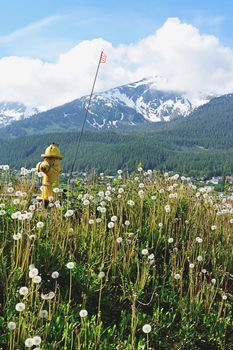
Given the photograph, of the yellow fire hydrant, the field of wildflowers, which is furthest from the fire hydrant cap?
the field of wildflowers

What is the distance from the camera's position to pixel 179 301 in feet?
14.9

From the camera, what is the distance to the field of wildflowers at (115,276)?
146 inches

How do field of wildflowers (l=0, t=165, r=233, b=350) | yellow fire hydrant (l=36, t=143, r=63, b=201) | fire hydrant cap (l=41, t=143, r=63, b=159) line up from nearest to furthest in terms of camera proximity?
field of wildflowers (l=0, t=165, r=233, b=350) → yellow fire hydrant (l=36, t=143, r=63, b=201) → fire hydrant cap (l=41, t=143, r=63, b=159)

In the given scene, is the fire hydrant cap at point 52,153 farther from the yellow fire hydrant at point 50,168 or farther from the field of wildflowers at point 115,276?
the field of wildflowers at point 115,276

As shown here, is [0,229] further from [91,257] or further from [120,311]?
[120,311]

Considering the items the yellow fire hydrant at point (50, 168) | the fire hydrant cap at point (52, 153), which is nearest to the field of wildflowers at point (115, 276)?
the yellow fire hydrant at point (50, 168)

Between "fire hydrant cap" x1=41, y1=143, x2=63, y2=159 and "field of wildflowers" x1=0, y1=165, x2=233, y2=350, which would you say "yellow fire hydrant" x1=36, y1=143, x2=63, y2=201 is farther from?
"field of wildflowers" x1=0, y1=165, x2=233, y2=350

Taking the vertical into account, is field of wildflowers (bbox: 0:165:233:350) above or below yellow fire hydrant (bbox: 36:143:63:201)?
below

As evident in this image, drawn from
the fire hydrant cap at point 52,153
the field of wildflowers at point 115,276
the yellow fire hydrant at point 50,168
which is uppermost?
the fire hydrant cap at point 52,153

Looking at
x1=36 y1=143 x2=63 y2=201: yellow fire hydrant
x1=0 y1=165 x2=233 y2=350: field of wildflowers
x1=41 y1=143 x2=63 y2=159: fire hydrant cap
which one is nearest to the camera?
x1=0 y1=165 x2=233 y2=350: field of wildflowers

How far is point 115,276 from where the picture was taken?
479 cm

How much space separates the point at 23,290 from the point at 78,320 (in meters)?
0.72

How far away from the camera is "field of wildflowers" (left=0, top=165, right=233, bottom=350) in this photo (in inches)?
146

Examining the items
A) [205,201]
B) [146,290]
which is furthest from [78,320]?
[205,201]
